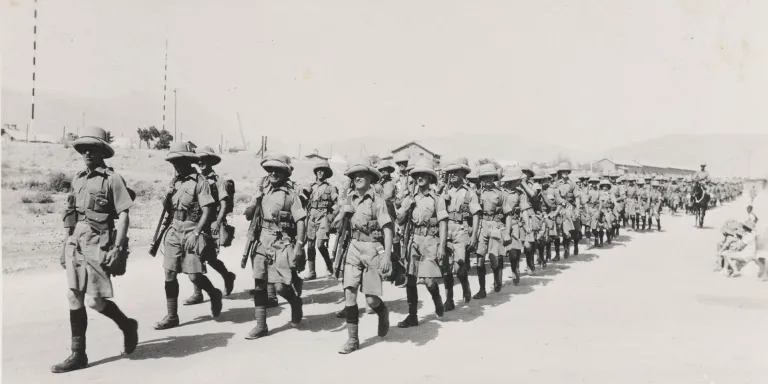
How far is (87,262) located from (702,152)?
15288cm

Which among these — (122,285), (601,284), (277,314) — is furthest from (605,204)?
(122,285)

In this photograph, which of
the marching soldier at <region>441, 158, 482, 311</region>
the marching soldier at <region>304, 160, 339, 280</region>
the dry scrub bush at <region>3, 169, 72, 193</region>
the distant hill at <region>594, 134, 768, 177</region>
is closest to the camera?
the marching soldier at <region>441, 158, 482, 311</region>

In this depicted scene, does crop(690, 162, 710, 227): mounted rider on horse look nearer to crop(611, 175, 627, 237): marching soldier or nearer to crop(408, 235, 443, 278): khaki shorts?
crop(611, 175, 627, 237): marching soldier

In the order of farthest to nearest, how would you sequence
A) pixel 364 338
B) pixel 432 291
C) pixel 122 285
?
pixel 122 285 → pixel 432 291 → pixel 364 338

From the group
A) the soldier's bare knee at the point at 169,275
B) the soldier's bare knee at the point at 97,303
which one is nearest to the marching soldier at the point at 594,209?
the soldier's bare knee at the point at 169,275

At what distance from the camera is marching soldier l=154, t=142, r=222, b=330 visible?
6645mm

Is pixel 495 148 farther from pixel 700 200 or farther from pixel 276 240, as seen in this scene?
pixel 276 240

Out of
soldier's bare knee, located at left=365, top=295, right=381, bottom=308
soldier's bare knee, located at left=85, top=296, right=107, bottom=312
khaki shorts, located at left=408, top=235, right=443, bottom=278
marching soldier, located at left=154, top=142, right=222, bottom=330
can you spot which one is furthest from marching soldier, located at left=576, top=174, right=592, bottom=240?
soldier's bare knee, located at left=85, top=296, right=107, bottom=312

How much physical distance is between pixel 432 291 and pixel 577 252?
343 inches

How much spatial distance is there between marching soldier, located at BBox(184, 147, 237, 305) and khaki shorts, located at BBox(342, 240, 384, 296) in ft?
6.88

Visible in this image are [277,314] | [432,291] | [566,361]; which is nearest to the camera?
[566,361]

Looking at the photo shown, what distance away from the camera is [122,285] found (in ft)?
29.7

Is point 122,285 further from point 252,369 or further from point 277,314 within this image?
point 252,369

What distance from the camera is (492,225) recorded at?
29.9ft
